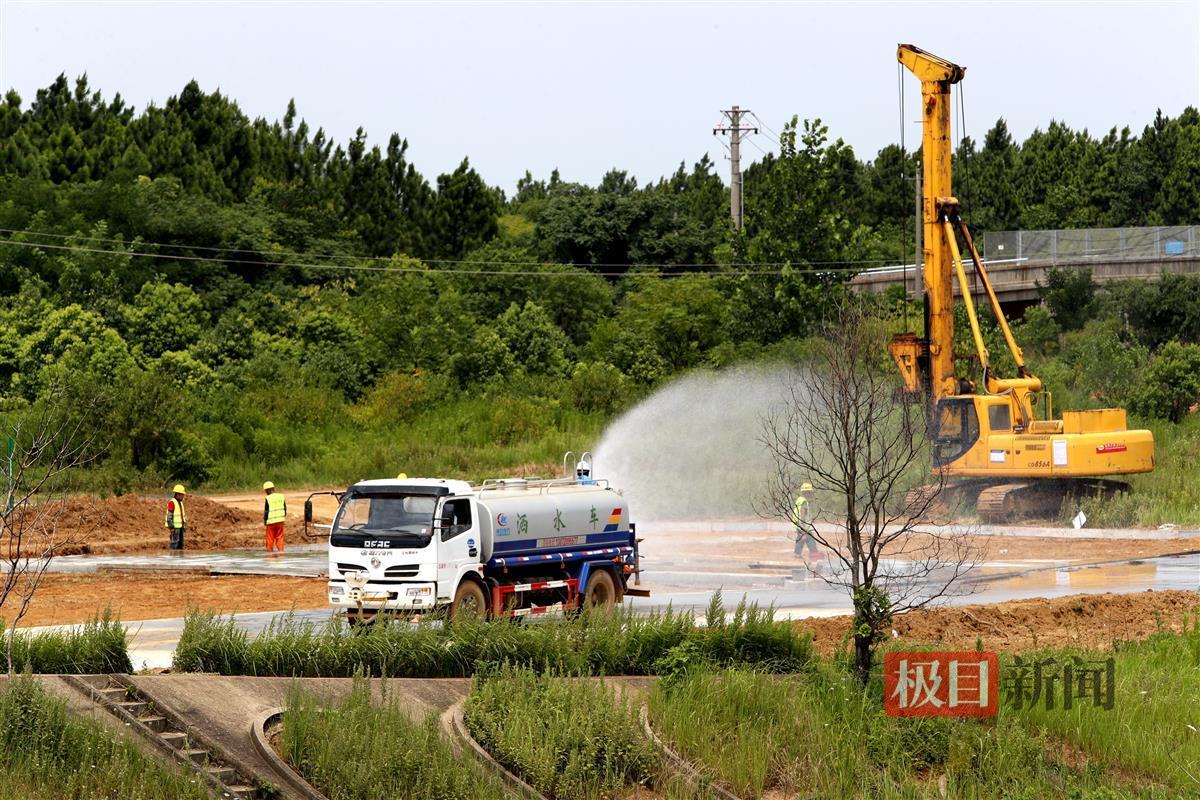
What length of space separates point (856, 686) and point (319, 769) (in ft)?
20.5

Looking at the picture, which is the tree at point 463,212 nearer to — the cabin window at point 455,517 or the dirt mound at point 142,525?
the dirt mound at point 142,525

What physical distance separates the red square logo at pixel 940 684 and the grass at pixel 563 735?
3166mm

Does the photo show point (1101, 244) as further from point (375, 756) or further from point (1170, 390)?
point (375, 756)

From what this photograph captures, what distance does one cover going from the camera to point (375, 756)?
1336cm

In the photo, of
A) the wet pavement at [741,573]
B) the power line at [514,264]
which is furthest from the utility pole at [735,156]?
the wet pavement at [741,573]

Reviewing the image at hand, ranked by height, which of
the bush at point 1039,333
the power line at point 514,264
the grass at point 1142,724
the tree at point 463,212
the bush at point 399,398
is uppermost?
the tree at point 463,212

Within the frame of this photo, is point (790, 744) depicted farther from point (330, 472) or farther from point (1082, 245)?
point (1082, 245)

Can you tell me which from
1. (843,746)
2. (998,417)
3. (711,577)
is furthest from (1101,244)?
(843,746)

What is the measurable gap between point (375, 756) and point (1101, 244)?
61.5 meters

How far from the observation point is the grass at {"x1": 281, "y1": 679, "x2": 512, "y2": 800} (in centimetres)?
1305

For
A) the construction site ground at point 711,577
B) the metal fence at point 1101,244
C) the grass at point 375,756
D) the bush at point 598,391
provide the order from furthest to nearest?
the metal fence at point 1101,244, the bush at point 598,391, the construction site ground at point 711,577, the grass at point 375,756

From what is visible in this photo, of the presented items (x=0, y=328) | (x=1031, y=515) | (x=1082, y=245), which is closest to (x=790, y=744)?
(x=1031, y=515)

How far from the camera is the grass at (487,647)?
1642 cm

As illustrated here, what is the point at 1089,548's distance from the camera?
1346 inches
